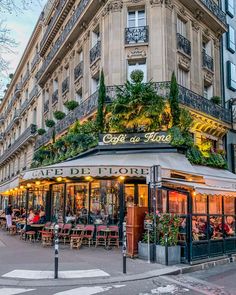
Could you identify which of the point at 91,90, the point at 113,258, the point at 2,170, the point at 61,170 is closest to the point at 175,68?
the point at 91,90

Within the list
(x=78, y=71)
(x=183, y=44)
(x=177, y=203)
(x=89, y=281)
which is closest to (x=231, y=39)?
(x=183, y=44)

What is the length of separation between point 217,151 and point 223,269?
10246 mm

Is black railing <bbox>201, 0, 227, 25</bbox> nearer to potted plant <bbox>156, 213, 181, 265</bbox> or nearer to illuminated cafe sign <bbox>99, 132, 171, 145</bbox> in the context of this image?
illuminated cafe sign <bbox>99, 132, 171, 145</bbox>

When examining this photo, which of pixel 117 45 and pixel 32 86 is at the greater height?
pixel 32 86

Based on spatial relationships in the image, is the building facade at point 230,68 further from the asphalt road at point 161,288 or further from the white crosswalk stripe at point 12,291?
the white crosswalk stripe at point 12,291

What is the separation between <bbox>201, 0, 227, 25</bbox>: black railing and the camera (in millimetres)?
21336

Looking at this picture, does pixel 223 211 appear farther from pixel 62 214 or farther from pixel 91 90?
pixel 91 90

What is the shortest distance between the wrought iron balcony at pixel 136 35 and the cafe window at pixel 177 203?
354 inches

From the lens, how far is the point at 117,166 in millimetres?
14125

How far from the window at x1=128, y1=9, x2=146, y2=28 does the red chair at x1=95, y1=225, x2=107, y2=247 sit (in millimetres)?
10176

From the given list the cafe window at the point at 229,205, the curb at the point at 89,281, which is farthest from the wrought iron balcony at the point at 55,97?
the curb at the point at 89,281

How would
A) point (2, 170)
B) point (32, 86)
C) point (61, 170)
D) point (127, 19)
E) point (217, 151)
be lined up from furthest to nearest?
point (2, 170)
point (32, 86)
point (217, 151)
point (127, 19)
point (61, 170)

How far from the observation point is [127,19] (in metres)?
19.2

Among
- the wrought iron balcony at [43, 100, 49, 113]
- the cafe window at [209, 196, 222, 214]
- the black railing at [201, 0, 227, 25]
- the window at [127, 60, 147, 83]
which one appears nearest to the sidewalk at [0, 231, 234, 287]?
the cafe window at [209, 196, 222, 214]
